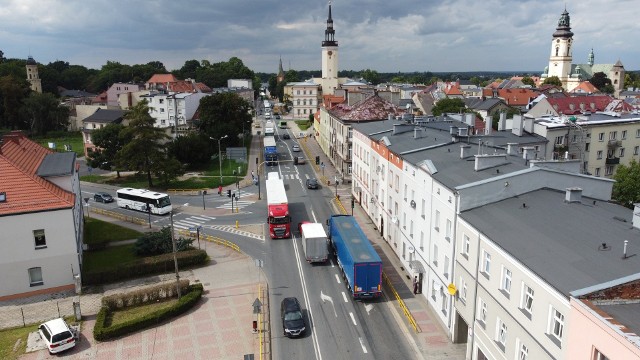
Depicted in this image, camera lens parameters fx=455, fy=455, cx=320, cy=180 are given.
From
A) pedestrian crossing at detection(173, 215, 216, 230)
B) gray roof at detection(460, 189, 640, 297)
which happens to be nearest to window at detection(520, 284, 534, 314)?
gray roof at detection(460, 189, 640, 297)

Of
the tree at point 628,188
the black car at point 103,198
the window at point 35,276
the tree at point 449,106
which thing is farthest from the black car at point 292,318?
the tree at point 449,106

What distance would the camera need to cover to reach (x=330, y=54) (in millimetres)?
146625

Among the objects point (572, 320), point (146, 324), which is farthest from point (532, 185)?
point (146, 324)

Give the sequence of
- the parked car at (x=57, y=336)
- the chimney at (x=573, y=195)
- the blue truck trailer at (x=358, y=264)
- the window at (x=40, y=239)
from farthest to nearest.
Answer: the window at (x=40, y=239)
the blue truck trailer at (x=358, y=264)
the parked car at (x=57, y=336)
the chimney at (x=573, y=195)

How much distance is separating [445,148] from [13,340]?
35595 mm

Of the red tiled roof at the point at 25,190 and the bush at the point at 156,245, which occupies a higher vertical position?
the red tiled roof at the point at 25,190

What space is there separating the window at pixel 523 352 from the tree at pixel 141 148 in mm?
57831

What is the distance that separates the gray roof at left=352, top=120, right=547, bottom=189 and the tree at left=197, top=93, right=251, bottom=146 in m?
40.5

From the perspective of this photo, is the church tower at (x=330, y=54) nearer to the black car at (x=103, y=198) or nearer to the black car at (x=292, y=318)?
the black car at (x=103, y=198)

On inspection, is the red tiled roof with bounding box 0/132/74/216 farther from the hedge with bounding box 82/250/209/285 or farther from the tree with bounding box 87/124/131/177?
the tree with bounding box 87/124/131/177

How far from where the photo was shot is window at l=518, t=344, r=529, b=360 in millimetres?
21398

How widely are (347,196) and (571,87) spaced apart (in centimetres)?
15345

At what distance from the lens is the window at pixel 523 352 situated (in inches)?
842

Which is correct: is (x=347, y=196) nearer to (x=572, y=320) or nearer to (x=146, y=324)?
(x=146, y=324)
